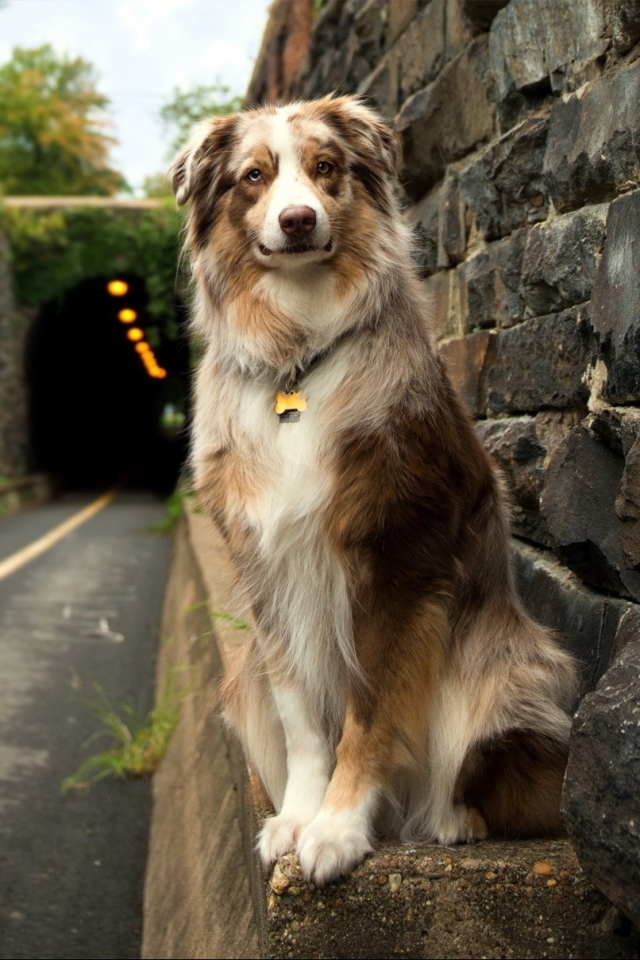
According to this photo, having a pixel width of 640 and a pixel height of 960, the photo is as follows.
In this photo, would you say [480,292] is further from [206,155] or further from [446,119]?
[206,155]

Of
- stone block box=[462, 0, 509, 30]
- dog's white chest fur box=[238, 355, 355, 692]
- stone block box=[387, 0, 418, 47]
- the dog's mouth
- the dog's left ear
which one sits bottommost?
dog's white chest fur box=[238, 355, 355, 692]

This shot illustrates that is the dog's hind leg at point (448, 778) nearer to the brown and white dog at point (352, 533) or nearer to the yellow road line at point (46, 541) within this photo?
the brown and white dog at point (352, 533)

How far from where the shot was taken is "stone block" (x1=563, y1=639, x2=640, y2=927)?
6.16 ft

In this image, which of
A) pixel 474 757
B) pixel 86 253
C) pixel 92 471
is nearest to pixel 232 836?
pixel 474 757

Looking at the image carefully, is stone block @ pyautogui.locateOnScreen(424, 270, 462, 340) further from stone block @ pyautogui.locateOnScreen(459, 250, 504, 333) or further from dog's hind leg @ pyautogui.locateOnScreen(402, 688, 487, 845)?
dog's hind leg @ pyautogui.locateOnScreen(402, 688, 487, 845)

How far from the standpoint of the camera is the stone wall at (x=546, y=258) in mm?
2432

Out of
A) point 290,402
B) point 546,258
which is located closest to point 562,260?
point 546,258

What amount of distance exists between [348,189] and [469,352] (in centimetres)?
99

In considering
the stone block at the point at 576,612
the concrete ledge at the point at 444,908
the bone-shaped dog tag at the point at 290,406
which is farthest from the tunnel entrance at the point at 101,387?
the concrete ledge at the point at 444,908

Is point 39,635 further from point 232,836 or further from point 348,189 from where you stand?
point 348,189

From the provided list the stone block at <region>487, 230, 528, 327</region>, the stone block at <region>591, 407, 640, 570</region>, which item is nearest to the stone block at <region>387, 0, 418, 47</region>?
the stone block at <region>487, 230, 528, 327</region>

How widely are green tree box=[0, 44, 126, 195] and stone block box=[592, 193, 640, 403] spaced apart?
42.8 metres

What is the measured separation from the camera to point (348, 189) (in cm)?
295

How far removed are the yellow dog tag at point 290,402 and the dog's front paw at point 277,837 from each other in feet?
3.42
